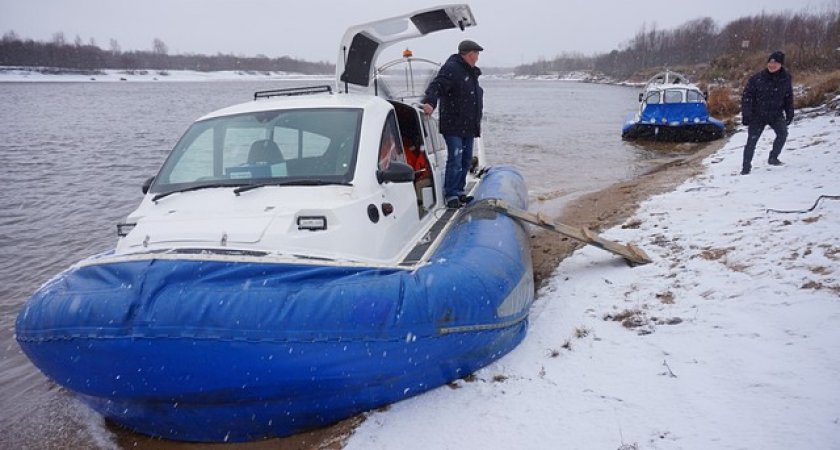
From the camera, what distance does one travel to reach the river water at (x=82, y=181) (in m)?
4.34

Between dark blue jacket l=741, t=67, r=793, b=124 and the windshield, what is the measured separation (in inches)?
281

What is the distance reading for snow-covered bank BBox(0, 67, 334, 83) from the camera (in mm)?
87562

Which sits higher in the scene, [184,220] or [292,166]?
[292,166]

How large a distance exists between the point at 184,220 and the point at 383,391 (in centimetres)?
176

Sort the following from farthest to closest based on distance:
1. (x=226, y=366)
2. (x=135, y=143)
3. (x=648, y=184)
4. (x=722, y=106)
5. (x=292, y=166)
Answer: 1. (x=722, y=106)
2. (x=135, y=143)
3. (x=648, y=184)
4. (x=292, y=166)
5. (x=226, y=366)

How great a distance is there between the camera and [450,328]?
3299mm

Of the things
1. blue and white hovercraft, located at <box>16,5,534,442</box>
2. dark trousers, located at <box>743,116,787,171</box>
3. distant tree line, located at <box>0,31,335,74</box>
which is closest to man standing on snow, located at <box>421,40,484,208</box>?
blue and white hovercraft, located at <box>16,5,534,442</box>

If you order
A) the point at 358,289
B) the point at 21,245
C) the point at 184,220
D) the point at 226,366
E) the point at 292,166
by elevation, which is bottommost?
the point at 21,245

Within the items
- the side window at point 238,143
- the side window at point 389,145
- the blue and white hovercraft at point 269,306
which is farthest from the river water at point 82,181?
the side window at point 389,145

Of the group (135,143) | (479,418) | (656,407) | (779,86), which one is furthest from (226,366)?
(135,143)

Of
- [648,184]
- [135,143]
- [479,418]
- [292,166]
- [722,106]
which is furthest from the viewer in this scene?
[722,106]

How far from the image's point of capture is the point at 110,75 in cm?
10331

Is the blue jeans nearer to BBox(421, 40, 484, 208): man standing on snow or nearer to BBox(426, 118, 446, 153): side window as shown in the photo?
BBox(421, 40, 484, 208): man standing on snow

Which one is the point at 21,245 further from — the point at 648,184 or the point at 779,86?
the point at 779,86
